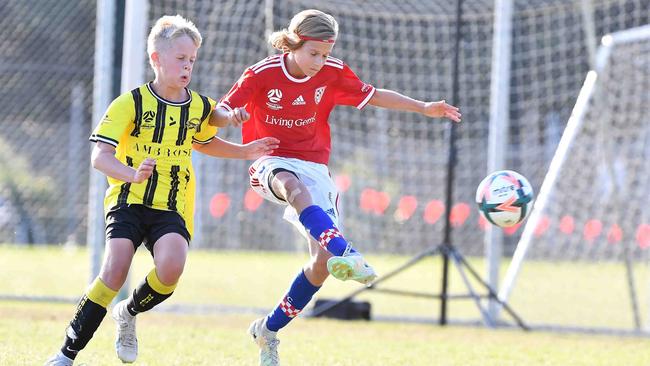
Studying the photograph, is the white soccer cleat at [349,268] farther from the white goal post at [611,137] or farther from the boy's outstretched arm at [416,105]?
the white goal post at [611,137]

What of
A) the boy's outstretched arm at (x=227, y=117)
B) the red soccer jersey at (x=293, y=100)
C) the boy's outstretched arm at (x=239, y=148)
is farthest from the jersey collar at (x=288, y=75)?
the boy's outstretched arm at (x=227, y=117)

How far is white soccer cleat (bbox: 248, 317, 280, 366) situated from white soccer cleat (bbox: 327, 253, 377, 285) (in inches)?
34.9

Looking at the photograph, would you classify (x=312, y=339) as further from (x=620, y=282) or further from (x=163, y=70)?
(x=620, y=282)

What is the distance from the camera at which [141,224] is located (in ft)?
16.7

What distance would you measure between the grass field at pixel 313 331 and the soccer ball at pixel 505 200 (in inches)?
34.6

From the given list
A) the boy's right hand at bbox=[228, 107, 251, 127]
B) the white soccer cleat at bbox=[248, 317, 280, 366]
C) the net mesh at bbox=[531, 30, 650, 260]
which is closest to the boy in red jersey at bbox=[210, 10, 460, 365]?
the white soccer cleat at bbox=[248, 317, 280, 366]

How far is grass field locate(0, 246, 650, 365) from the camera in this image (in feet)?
20.7

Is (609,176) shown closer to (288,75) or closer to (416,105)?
(416,105)

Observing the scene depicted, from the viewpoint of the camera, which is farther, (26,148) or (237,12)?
(26,148)

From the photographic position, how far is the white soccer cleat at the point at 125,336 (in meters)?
5.20

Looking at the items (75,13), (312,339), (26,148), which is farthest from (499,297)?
(26,148)

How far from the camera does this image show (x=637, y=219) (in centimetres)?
1434

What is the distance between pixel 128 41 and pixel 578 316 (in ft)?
17.3

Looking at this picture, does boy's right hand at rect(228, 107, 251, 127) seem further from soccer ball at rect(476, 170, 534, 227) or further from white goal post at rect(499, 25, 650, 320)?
white goal post at rect(499, 25, 650, 320)
